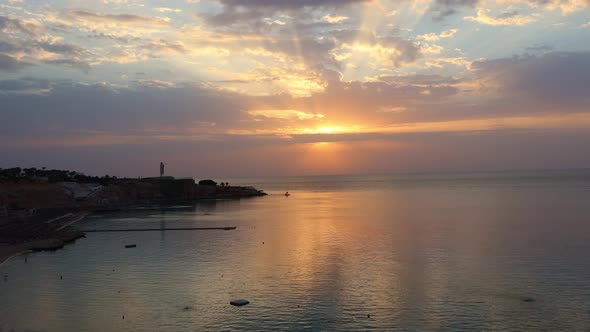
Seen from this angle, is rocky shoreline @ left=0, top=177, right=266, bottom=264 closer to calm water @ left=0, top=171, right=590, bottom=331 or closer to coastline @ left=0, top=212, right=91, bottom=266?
coastline @ left=0, top=212, right=91, bottom=266

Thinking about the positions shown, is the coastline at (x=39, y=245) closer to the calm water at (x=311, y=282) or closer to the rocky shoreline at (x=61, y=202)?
the rocky shoreline at (x=61, y=202)

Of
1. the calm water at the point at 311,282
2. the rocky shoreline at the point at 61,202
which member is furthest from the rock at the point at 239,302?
the rocky shoreline at the point at 61,202

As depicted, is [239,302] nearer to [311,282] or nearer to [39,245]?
[311,282]

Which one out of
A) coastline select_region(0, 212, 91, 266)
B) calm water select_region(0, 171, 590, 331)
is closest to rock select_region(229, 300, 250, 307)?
calm water select_region(0, 171, 590, 331)

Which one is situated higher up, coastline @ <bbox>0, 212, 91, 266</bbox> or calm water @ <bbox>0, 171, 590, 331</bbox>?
coastline @ <bbox>0, 212, 91, 266</bbox>

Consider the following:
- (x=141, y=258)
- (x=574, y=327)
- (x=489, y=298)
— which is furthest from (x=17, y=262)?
(x=574, y=327)

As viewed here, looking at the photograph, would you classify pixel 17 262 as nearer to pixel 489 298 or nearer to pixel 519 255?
pixel 489 298

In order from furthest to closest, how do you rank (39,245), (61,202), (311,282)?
(61,202), (39,245), (311,282)

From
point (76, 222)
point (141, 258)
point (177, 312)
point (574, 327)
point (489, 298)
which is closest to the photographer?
point (574, 327)

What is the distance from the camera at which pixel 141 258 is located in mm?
56062

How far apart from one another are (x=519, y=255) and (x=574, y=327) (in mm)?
25300

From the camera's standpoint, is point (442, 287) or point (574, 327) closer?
point (574, 327)

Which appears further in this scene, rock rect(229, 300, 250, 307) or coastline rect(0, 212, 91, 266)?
coastline rect(0, 212, 91, 266)

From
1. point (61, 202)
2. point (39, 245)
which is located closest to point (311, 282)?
point (39, 245)
